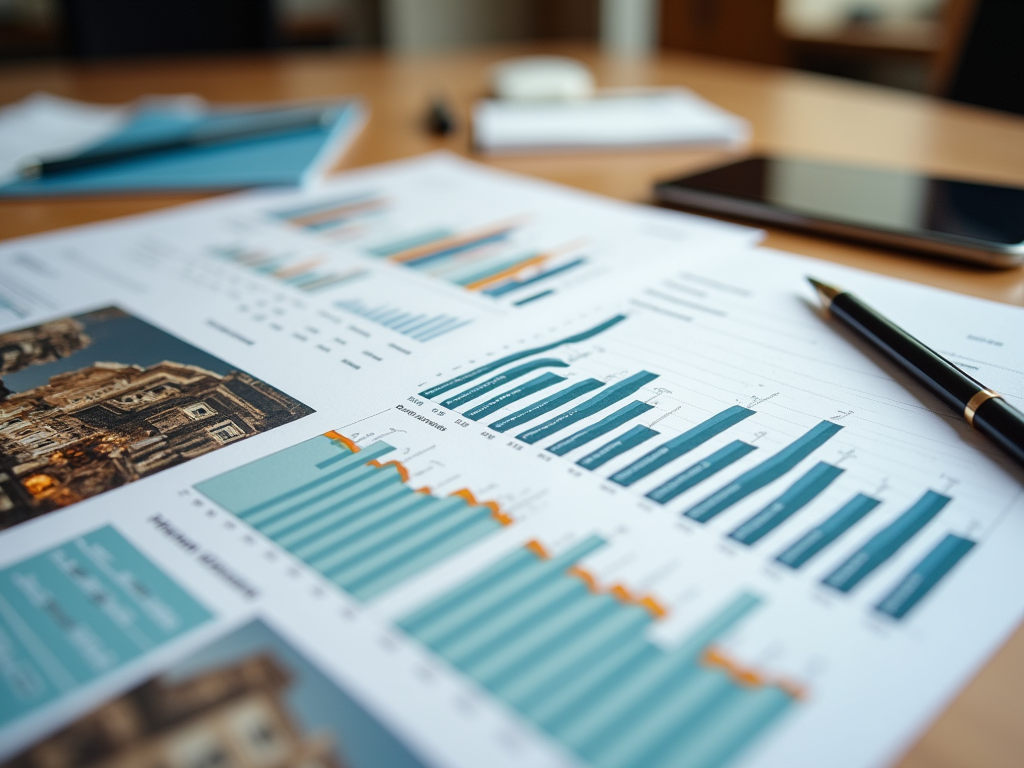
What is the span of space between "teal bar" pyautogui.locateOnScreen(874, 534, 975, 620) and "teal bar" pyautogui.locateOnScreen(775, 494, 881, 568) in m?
0.03

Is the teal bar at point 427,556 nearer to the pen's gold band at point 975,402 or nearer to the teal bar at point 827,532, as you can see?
the teal bar at point 827,532

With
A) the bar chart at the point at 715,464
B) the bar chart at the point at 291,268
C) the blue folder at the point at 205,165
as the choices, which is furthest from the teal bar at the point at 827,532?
the blue folder at the point at 205,165

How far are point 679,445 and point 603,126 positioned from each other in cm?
62

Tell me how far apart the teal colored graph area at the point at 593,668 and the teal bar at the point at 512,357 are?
0.46 ft

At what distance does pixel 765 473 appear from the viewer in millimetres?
351

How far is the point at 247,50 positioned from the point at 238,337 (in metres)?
1.51

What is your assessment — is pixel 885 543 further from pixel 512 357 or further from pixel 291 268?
pixel 291 268

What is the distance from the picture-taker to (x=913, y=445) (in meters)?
0.37

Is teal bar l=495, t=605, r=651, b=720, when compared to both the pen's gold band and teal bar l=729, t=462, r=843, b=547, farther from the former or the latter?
the pen's gold band

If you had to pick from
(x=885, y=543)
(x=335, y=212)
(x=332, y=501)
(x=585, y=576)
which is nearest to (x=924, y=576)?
(x=885, y=543)

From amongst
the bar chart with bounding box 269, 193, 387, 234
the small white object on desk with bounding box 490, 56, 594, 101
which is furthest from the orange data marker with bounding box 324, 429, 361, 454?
the small white object on desk with bounding box 490, 56, 594, 101

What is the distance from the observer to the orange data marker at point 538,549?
1.01 ft

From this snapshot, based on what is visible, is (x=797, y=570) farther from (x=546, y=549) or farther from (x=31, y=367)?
(x=31, y=367)

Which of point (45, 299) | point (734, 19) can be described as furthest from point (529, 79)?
point (734, 19)
